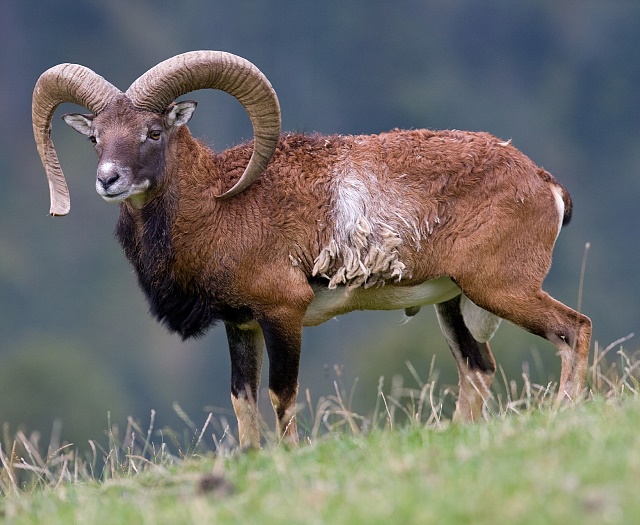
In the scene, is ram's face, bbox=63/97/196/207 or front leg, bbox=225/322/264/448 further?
front leg, bbox=225/322/264/448

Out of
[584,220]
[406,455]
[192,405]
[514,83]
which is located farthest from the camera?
[514,83]

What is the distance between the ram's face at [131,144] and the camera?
10586mm

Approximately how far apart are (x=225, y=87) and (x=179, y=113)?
1.76 feet

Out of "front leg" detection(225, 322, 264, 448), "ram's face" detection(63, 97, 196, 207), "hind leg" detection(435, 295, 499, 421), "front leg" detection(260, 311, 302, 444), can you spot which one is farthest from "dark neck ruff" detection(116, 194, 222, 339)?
"hind leg" detection(435, 295, 499, 421)

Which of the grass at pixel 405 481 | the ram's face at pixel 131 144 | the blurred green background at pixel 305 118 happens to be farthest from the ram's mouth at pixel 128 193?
the blurred green background at pixel 305 118

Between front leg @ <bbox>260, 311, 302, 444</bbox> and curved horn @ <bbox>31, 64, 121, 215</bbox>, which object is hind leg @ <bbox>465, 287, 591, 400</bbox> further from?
curved horn @ <bbox>31, 64, 121, 215</bbox>

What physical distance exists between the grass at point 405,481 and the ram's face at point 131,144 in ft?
8.72

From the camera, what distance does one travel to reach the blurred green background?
308 ft

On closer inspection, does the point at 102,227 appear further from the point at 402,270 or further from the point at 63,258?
the point at 402,270

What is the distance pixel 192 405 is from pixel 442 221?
78.0 meters

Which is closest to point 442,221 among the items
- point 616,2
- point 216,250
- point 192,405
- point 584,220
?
point 216,250

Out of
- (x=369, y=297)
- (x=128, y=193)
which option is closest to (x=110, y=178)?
(x=128, y=193)

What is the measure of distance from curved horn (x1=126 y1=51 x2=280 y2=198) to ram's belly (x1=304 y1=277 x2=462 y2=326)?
1.30m

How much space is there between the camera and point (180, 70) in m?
11.4
